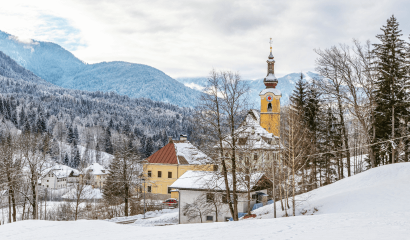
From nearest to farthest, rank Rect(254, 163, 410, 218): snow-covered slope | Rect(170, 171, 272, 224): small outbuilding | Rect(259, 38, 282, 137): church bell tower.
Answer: Rect(254, 163, 410, 218): snow-covered slope
Rect(170, 171, 272, 224): small outbuilding
Rect(259, 38, 282, 137): church bell tower

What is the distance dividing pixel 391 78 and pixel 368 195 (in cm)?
1251

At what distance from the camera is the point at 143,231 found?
1753cm

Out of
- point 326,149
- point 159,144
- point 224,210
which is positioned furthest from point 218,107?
point 159,144

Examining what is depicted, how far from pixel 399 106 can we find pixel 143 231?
80.6 feet

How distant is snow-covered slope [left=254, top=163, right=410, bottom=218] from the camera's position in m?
19.4

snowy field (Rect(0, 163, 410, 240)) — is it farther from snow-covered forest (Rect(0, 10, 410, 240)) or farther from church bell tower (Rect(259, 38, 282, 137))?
church bell tower (Rect(259, 38, 282, 137))

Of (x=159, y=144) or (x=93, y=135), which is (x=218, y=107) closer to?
(x=159, y=144)

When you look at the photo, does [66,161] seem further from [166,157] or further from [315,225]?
[315,225]

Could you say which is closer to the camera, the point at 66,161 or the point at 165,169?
the point at 165,169

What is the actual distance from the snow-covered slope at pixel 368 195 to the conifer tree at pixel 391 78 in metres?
4.87

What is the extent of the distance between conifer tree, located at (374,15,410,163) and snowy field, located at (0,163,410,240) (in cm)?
625

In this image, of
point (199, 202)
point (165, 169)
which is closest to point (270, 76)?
point (165, 169)

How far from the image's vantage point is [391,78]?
93.7 ft

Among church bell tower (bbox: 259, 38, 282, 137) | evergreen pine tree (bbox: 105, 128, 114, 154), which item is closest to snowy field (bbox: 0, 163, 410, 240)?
church bell tower (bbox: 259, 38, 282, 137)
